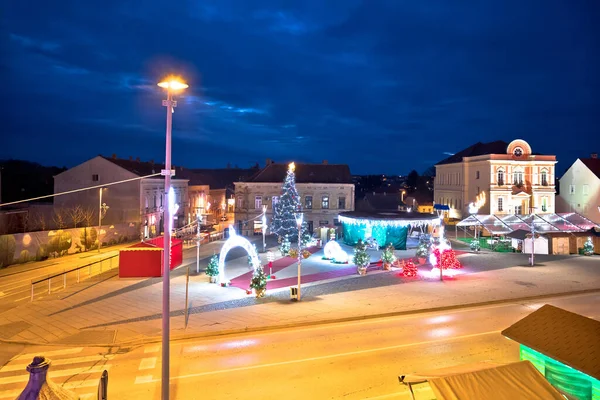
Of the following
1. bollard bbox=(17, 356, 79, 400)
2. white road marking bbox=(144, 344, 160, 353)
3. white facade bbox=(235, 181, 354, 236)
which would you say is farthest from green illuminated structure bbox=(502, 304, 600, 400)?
white facade bbox=(235, 181, 354, 236)

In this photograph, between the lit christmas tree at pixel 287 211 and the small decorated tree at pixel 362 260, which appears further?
the lit christmas tree at pixel 287 211

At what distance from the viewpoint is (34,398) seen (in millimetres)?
5582

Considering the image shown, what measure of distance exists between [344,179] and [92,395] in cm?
4648

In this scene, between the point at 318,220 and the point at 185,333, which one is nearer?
the point at 185,333

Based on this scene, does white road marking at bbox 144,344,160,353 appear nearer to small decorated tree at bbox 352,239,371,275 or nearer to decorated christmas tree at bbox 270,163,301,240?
small decorated tree at bbox 352,239,371,275

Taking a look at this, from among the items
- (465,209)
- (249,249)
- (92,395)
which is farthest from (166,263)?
(465,209)

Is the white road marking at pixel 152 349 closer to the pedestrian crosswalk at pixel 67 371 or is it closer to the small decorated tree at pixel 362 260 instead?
the pedestrian crosswalk at pixel 67 371

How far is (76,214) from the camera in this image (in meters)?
46.2

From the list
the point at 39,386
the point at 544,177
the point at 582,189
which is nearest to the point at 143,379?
the point at 39,386

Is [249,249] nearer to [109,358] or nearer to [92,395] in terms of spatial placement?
[109,358]

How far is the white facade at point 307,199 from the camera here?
53.5 meters

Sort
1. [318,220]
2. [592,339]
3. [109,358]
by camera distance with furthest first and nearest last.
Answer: [318,220], [109,358], [592,339]

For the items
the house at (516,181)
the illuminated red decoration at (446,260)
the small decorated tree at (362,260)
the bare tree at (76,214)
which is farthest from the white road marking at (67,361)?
the house at (516,181)

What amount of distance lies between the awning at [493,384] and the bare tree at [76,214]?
4400 cm
